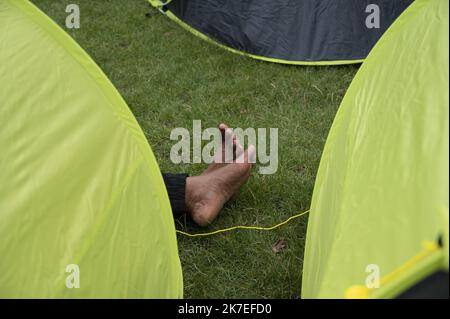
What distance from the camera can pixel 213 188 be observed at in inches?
63.7

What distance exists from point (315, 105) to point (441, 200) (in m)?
1.44

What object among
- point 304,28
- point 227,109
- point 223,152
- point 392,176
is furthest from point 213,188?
point 304,28

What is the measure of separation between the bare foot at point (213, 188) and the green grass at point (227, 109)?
0.06m

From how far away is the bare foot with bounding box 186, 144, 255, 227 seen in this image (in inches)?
62.2

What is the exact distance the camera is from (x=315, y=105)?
6.95 ft

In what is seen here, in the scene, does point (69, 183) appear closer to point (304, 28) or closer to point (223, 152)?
point (223, 152)

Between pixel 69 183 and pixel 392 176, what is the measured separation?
60 centimetres

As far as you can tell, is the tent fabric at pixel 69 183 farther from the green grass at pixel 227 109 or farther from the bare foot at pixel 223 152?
the bare foot at pixel 223 152

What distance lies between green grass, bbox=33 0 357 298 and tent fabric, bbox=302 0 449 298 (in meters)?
0.23

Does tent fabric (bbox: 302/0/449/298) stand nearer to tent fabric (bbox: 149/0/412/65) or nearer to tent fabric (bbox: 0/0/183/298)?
tent fabric (bbox: 0/0/183/298)

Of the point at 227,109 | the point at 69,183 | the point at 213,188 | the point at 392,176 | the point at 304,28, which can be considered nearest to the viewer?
the point at 392,176

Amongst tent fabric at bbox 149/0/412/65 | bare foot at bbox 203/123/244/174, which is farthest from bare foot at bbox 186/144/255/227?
tent fabric at bbox 149/0/412/65

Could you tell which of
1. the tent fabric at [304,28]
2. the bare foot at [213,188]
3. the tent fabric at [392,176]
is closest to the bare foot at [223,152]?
the bare foot at [213,188]

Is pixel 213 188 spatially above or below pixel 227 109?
below
